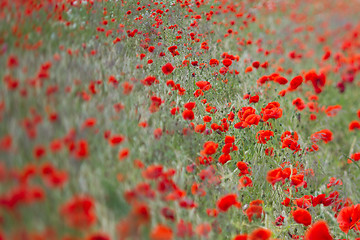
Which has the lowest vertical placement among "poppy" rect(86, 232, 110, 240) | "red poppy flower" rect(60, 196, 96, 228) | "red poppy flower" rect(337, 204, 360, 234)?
"red poppy flower" rect(337, 204, 360, 234)

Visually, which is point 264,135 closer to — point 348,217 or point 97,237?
point 348,217

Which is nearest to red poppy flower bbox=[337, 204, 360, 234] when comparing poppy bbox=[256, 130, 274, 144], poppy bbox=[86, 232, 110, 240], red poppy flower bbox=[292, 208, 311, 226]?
red poppy flower bbox=[292, 208, 311, 226]

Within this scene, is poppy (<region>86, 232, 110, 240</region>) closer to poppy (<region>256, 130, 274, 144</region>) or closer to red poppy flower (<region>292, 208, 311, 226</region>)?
red poppy flower (<region>292, 208, 311, 226</region>)

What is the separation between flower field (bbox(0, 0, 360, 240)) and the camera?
0.70 m

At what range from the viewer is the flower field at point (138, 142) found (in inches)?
27.5

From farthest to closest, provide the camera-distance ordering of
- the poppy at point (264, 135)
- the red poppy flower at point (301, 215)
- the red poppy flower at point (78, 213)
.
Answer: the poppy at point (264, 135)
the red poppy flower at point (301, 215)
the red poppy flower at point (78, 213)

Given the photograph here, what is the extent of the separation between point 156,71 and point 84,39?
2.73 ft

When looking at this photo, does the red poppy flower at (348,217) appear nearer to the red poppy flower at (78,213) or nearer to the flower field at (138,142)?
the flower field at (138,142)

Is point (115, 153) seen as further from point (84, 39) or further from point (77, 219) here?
point (84, 39)

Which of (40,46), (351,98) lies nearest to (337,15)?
(351,98)

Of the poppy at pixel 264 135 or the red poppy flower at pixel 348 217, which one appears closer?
the red poppy flower at pixel 348 217

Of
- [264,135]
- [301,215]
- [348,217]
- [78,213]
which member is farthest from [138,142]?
[348,217]

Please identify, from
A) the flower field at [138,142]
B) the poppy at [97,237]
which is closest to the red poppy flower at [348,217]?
the flower field at [138,142]

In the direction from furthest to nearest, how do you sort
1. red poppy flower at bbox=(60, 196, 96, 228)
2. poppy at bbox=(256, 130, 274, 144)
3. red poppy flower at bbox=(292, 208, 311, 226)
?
1. poppy at bbox=(256, 130, 274, 144)
2. red poppy flower at bbox=(292, 208, 311, 226)
3. red poppy flower at bbox=(60, 196, 96, 228)
